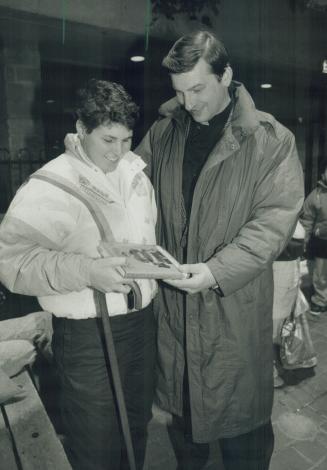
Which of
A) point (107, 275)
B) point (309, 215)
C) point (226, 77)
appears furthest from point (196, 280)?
point (309, 215)

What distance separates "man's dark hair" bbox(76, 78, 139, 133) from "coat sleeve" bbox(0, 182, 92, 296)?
0.47 m

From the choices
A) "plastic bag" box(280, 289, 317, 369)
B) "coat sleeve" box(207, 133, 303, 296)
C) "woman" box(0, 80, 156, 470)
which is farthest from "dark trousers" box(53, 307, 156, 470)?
"plastic bag" box(280, 289, 317, 369)

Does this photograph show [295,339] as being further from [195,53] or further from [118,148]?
[195,53]

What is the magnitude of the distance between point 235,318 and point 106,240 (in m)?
0.87

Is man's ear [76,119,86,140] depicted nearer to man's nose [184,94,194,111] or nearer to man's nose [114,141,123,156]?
man's nose [114,141,123,156]

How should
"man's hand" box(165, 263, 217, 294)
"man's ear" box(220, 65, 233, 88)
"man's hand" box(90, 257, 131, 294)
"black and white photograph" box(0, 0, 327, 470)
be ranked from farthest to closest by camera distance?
"man's ear" box(220, 65, 233, 88), "man's hand" box(165, 263, 217, 294), "black and white photograph" box(0, 0, 327, 470), "man's hand" box(90, 257, 131, 294)

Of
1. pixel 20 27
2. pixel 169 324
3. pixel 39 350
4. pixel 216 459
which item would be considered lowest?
pixel 216 459

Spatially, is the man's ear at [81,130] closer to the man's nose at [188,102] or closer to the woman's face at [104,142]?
the woman's face at [104,142]

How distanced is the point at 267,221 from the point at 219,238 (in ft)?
0.90

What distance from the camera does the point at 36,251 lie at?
1.93 m

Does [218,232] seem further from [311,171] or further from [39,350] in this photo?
[311,171]

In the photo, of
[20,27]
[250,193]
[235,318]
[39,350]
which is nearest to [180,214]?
[250,193]

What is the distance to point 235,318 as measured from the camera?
2.31 m

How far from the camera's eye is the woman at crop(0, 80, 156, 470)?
1.90 meters
